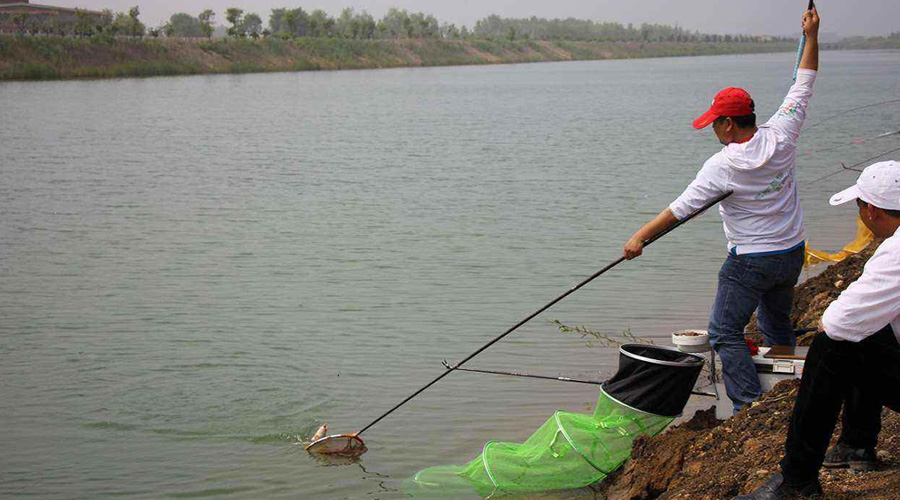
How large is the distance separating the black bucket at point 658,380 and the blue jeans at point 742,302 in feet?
0.51

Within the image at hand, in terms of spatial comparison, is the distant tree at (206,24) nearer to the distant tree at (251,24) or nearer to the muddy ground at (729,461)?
the distant tree at (251,24)

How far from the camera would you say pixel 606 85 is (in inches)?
2073

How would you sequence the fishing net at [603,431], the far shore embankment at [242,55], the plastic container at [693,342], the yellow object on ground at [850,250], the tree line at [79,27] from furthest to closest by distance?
1. the tree line at [79,27]
2. the far shore embankment at [242,55]
3. the yellow object on ground at [850,250]
4. the plastic container at [693,342]
5. the fishing net at [603,431]

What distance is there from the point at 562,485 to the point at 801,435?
1.70 meters

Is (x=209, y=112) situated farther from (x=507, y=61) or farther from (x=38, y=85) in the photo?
(x=507, y=61)

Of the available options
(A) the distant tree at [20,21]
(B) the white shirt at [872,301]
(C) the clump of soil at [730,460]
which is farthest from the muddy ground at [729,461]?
(A) the distant tree at [20,21]

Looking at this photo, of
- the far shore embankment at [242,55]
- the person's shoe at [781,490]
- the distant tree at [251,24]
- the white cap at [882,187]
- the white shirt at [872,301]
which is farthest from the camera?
the distant tree at [251,24]

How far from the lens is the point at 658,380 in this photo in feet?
15.0

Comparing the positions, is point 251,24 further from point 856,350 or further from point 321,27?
point 856,350

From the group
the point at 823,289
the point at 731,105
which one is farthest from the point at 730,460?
the point at 823,289

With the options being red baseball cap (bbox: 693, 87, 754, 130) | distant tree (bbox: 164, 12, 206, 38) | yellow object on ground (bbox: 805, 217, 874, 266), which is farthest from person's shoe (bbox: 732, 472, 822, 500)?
distant tree (bbox: 164, 12, 206, 38)

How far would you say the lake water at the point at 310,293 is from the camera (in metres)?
6.27

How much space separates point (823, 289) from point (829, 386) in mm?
3937

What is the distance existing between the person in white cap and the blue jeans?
3.23 feet
